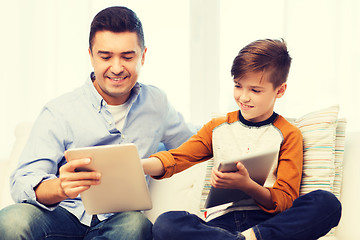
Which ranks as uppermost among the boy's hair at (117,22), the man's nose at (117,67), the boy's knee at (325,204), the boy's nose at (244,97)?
the boy's hair at (117,22)

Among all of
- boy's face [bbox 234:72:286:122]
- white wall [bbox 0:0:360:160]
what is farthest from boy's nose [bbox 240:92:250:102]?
white wall [bbox 0:0:360:160]

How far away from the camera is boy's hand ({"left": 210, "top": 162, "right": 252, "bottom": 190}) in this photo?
1.42m

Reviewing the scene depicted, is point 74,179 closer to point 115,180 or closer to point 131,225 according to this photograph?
point 115,180

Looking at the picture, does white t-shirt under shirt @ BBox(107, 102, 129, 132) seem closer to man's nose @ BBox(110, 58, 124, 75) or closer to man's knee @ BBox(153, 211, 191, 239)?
man's nose @ BBox(110, 58, 124, 75)

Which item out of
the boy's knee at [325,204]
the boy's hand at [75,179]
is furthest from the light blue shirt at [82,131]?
the boy's knee at [325,204]

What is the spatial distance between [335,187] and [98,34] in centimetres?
110

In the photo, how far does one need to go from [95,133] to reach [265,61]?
71 centimetres

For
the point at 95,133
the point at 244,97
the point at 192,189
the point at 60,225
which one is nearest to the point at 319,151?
the point at 244,97

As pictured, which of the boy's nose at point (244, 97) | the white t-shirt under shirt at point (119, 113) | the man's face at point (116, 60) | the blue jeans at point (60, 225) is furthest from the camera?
the white t-shirt under shirt at point (119, 113)

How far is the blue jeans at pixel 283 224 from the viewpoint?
4.66 ft

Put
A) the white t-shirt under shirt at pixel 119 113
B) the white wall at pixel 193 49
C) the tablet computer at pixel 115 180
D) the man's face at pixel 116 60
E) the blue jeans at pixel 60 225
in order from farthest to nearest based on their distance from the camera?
the white wall at pixel 193 49
the white t-shirt under shirt at pixel 119 113
the man's face at pixel 116 60
the blue jeans at pixel 60 225
the tablet computer at pixel 115 180

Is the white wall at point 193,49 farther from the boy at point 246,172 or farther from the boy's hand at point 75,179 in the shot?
the boy's hand at point 75,179

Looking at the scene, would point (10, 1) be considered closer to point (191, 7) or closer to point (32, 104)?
point (32, 104)

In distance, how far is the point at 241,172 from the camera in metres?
1.44
